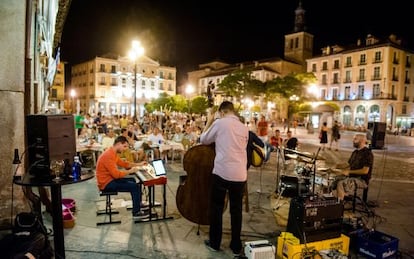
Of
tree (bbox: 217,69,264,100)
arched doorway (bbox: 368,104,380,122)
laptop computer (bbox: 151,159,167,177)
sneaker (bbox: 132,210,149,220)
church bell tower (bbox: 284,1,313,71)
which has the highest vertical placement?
church bell tower (bbox: 284,1,313,71)

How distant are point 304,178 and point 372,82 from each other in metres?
51.3

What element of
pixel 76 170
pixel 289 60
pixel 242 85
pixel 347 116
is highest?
pixel 289 60

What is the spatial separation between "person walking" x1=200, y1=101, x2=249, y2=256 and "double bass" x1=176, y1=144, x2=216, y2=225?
0.37 meters

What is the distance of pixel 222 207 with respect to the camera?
4176mm

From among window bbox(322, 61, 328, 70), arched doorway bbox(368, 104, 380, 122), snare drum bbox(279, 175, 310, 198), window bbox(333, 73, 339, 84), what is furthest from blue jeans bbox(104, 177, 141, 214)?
window bbox(322, 61, 328, 70)

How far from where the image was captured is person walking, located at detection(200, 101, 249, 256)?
4.02 metres

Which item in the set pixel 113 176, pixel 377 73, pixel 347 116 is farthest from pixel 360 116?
pixel 113 176

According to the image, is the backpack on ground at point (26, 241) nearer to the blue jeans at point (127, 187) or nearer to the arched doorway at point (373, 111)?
the blue jeans at point (127, 187)

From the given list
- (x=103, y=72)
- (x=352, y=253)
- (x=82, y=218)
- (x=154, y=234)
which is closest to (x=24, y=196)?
(x=82, y=218)

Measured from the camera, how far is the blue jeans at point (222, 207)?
160 inches

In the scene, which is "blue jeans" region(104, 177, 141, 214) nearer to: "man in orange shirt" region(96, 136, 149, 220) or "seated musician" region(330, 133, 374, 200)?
"man in orange shirt" region(96, 136, 149, 220)

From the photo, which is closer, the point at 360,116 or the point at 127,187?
the point at 127,187

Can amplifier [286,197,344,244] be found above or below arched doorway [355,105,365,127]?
below

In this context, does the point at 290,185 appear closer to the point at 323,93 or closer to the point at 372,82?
the point at 372,82
